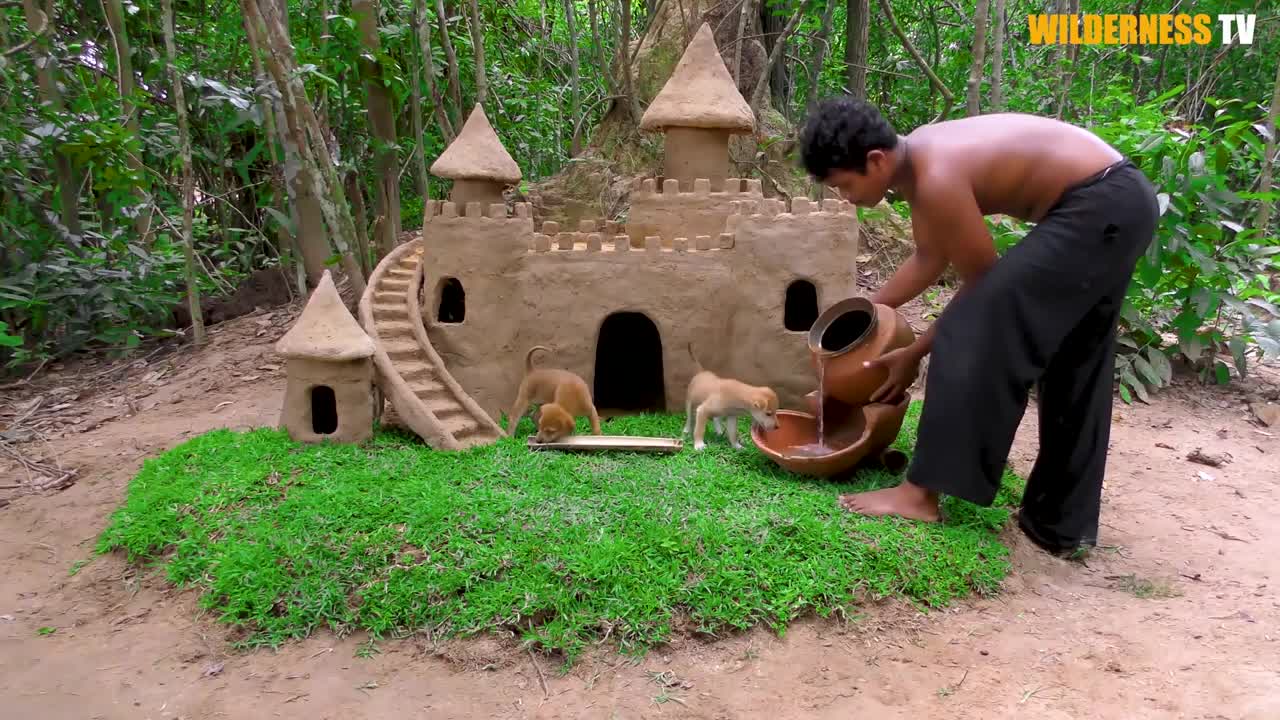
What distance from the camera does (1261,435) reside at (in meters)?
6.76

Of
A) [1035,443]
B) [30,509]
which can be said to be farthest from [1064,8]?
[30,509]

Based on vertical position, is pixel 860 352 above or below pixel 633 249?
below

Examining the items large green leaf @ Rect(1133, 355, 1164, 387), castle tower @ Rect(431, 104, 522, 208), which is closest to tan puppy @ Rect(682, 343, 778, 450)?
castle tower @ Rect(431, 104, 522, 208)

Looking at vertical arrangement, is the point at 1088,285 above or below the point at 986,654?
above

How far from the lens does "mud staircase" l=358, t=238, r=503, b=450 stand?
19.1 feet

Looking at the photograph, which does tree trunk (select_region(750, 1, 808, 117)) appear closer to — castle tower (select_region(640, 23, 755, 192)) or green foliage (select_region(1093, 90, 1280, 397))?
castle tower (select_region(640, 23, 755, 192))

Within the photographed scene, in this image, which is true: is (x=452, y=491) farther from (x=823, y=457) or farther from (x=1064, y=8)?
(x=1064, y=8)

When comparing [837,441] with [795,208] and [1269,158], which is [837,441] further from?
[1269,158]

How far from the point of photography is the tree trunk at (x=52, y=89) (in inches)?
293

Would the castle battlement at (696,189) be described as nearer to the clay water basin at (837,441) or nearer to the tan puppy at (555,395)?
the tan puppy at (555,395)

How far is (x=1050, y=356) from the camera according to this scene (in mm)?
3969

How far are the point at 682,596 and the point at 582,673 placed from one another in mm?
618

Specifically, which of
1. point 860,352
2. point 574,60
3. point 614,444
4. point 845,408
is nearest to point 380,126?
point 574,60

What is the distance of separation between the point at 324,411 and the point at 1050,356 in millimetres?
5160
